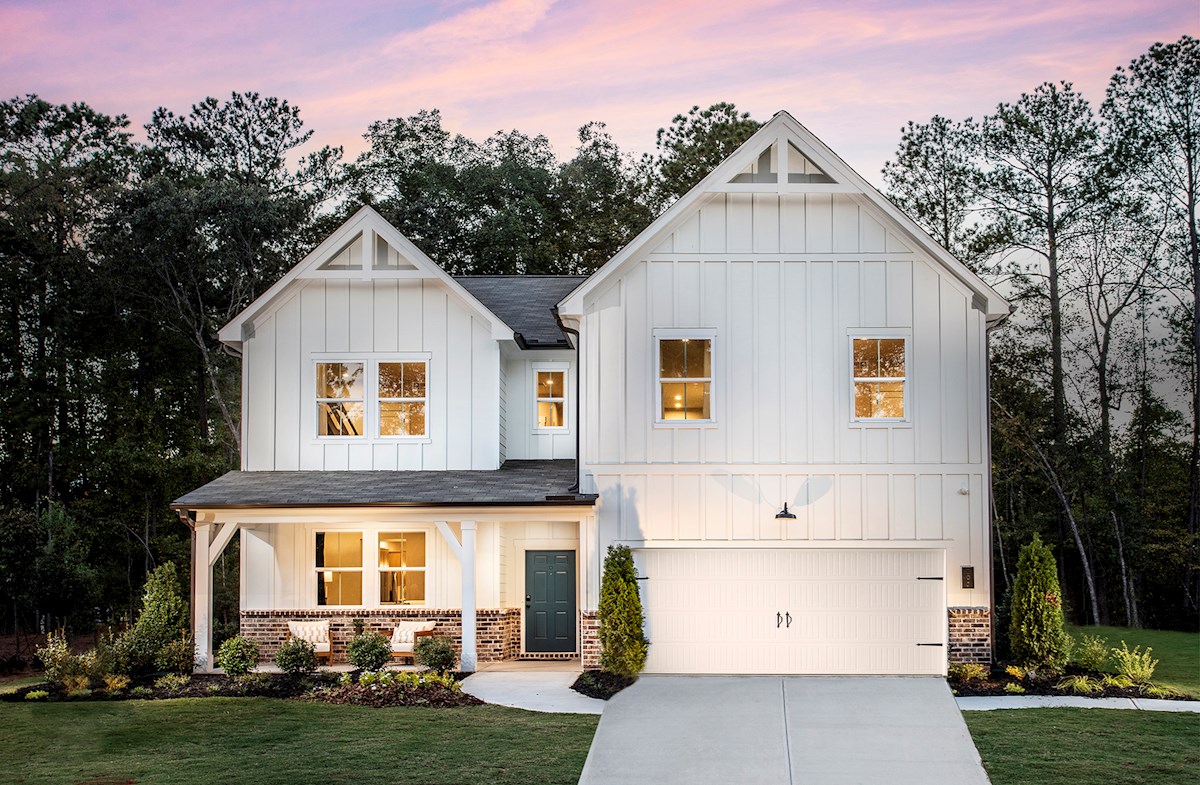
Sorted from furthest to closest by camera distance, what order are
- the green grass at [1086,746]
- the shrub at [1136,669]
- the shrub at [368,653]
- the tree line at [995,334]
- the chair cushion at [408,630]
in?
the tree line at [995,334] → the chair cushion at [408,630] → the shrub at [368,653] → the shrub at [1136,669] → the green grass at [1086,746]

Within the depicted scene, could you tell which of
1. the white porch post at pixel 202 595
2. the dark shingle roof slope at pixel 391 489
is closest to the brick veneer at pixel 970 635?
the dark shingle roof slope at pixel 391 489

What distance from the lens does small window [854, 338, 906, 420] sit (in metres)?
17.6

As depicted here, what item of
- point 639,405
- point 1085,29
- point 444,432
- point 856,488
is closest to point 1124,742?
point 856,488

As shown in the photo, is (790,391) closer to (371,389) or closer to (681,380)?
(681,380)

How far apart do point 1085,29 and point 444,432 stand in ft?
49.1

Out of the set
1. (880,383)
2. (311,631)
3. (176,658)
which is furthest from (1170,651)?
(176,658)

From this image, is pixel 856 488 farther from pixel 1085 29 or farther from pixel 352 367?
pixel 1085 29

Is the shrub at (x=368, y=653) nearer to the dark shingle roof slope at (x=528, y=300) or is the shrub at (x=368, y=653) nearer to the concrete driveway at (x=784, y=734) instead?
the concrete driveway at (x=784, y=734)

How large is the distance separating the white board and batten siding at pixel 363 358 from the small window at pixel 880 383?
5896 millimetres

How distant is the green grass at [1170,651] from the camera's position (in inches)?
679

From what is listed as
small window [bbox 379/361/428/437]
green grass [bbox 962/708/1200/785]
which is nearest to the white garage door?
green grass [bbox 962/708/1200/785]

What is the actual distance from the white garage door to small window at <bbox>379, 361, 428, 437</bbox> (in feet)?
15.3

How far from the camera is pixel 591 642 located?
56.6ft

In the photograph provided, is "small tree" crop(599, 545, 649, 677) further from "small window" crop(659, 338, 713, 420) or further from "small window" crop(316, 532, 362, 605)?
"small window" crop(316, 532, 362, 605)
